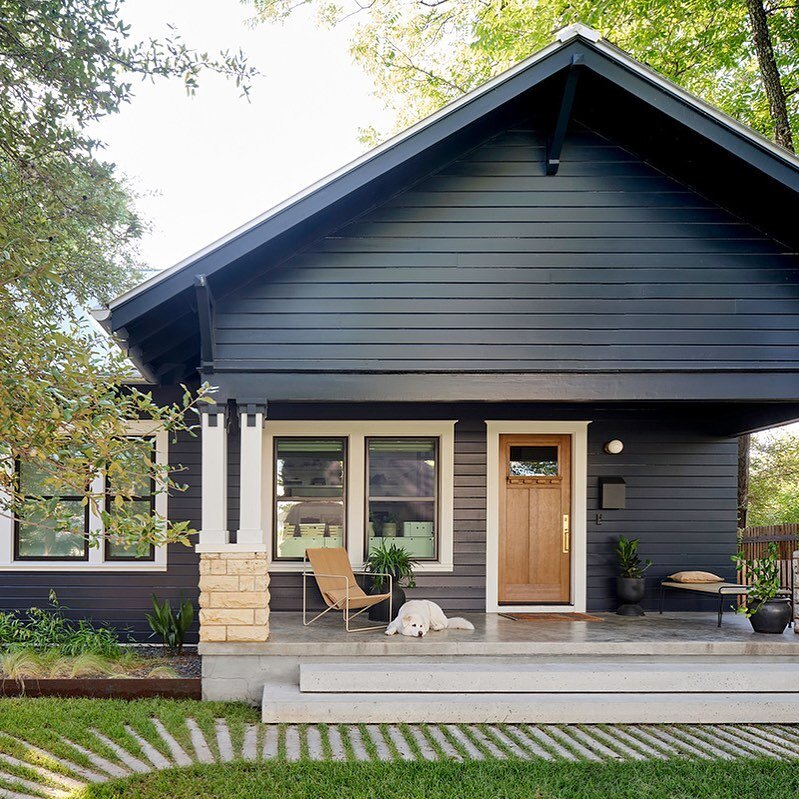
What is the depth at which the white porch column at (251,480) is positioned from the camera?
6.55 metres

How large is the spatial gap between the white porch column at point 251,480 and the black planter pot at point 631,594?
12.7 ft

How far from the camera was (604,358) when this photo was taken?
Result: 6.79 meters

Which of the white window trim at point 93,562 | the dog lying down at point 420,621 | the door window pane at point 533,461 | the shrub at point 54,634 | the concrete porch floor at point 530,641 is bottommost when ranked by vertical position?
the shrub at point 54,634

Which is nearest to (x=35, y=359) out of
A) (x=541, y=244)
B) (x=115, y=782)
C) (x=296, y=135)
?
(x=115, y=782)

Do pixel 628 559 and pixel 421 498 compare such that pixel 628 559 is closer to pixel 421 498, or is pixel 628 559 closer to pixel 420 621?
pixel 421 498

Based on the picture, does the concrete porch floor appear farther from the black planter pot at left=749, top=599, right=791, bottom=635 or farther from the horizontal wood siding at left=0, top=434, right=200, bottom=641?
the horizontal wood siding at left=0, top=434, right=200, bottom=641

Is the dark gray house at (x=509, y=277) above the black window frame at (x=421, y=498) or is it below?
above

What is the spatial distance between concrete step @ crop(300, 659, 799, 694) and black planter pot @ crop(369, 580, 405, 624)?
107cm

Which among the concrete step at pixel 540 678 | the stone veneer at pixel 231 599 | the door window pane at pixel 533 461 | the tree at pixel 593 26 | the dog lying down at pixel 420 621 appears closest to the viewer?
the concrete step at pixel 540 678

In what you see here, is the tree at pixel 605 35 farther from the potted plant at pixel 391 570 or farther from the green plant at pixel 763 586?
the potted plant at pixel 391 570

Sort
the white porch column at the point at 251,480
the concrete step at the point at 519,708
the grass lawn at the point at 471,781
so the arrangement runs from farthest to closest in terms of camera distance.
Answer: the white porch column at the point at 251,480 < the concrete step at the point at 519,708 < the grass lawn at the point at 471,781

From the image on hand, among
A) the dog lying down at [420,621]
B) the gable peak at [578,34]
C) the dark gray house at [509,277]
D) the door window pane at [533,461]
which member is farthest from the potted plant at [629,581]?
the gable peak at [578,34]

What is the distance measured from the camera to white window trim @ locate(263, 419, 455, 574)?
843cm

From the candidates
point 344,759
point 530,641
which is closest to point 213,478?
point 344,759
